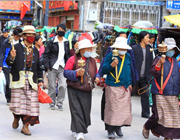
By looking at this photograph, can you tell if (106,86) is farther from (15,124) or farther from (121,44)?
(15,124)

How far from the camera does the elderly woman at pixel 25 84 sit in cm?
684

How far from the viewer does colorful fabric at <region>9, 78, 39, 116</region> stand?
22.4ft

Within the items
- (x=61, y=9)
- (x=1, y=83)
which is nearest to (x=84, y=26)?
(x=61, y=9)

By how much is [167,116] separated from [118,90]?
945 mm

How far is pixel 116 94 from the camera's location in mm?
6812

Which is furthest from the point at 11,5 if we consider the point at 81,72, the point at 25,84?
the point at 81,72

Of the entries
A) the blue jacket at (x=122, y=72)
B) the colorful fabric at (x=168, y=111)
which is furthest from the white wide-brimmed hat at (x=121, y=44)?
the colorful fabric at (x=168, y=111)

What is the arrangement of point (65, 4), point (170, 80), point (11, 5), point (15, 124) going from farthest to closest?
point (11, 5) < point (65, 4) < point (15, 124) < point (170, 80)

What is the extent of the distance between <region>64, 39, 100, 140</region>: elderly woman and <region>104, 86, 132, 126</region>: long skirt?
385mm

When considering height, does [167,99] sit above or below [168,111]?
above

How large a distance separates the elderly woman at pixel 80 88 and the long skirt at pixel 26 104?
69 centimetres

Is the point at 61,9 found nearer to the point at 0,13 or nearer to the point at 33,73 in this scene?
the point at 0,13

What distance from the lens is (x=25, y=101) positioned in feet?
22.6

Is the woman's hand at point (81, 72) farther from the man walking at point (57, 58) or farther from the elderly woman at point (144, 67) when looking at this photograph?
the man walking at point (57, 58)
